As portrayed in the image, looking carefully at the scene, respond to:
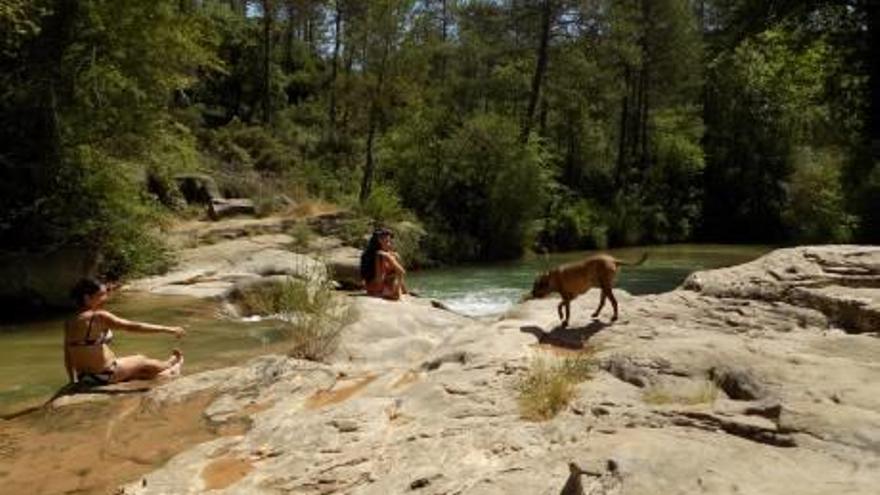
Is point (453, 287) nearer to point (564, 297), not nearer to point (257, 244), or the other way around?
point (257, 244)

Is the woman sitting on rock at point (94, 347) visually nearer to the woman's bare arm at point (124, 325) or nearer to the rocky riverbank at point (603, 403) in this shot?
the woman's bare arm at point (124, 325)

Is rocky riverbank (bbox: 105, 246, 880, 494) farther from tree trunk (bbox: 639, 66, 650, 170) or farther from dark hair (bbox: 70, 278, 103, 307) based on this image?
tree trunk (bbox: 639, 66, 650, 170)

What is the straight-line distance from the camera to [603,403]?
6.72m

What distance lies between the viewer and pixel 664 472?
4.60 metres

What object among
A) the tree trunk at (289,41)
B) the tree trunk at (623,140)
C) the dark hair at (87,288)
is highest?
the tree trunk at (289,41)

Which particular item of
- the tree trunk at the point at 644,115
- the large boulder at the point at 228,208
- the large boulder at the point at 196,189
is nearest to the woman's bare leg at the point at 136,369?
the large boulder at the point at 228,208

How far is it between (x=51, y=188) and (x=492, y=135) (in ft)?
68.8

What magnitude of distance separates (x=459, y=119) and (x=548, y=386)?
32.2 metres

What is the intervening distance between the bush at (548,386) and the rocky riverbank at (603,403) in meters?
0.09

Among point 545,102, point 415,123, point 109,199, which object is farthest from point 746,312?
point 545,102

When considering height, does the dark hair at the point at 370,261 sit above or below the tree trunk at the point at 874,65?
below

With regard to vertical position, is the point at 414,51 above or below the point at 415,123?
above

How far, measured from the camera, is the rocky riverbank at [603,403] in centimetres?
496

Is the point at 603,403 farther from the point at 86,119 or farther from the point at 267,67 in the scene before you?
the point at 267,67
